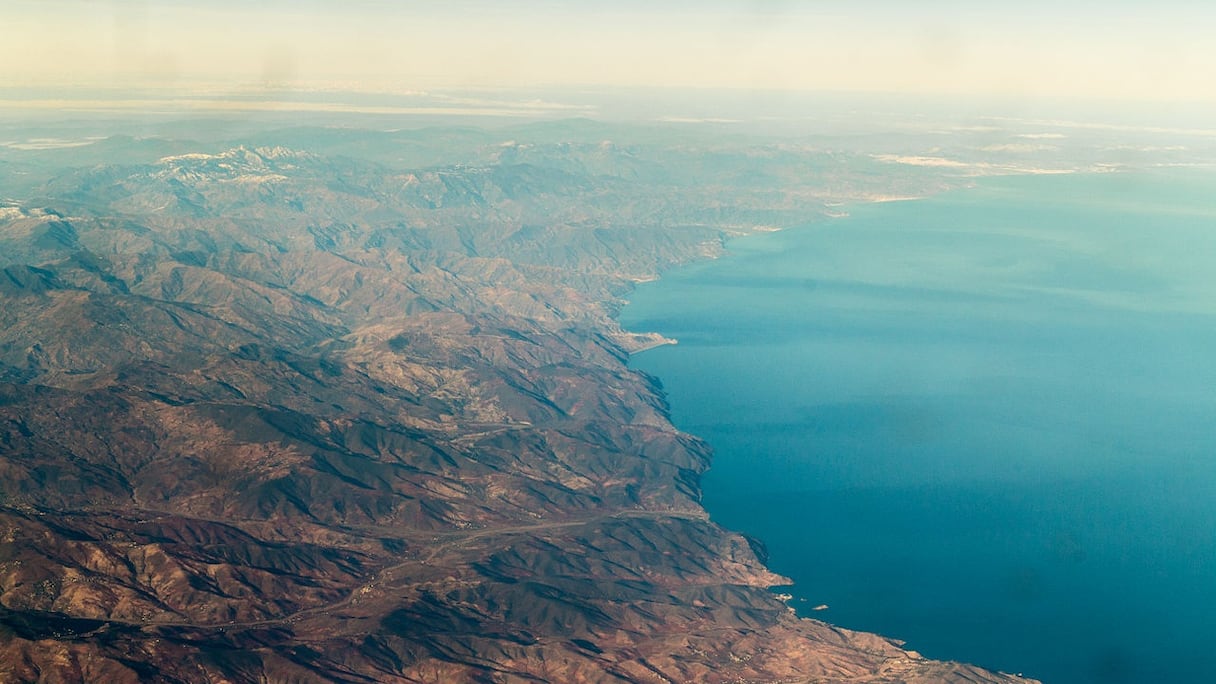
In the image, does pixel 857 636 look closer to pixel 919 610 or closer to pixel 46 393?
pixel 919 610

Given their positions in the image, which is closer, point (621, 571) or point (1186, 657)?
point (1186, 657)

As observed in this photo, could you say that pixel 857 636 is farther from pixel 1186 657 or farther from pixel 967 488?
pixel 967 488

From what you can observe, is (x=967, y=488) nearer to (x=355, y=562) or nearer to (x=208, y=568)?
(x=355, y=562)

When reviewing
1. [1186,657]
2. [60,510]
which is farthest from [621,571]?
[60,510]

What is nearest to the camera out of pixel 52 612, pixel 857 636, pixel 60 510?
pixel 52 612

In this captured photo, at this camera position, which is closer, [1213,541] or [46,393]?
[1213,541]

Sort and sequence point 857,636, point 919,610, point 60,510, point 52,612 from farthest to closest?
point 60,510
point 919,610
point 857,636
point 52,612

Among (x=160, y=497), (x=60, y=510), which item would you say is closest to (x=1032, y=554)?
(x=160, y=497)

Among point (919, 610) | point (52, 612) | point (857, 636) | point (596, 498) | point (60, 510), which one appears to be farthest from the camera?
point (596, 498)
